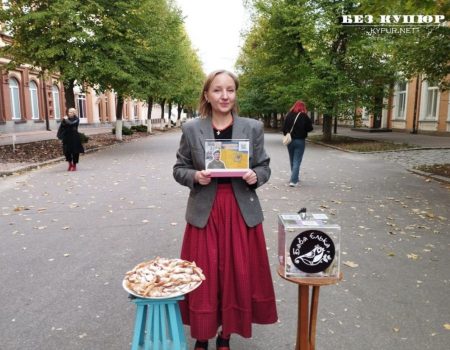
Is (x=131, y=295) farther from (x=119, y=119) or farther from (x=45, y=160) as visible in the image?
(x=119, y=119)

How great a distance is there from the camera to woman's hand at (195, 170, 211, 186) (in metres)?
2.55

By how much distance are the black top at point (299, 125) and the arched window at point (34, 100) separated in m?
29.6

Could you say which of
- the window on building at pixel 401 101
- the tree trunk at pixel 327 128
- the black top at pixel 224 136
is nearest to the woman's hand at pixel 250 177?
the black top at pixel 224 136

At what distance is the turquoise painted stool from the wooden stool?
70cm

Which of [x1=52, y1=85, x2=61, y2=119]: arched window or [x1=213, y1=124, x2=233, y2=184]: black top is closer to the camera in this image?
[x1=213, y1=124, x2=233, y2=184]: black top

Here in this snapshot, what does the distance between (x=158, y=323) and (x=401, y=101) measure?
35.5 meters

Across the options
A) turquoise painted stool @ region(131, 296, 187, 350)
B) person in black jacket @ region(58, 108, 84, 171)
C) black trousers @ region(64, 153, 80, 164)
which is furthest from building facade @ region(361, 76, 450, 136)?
turquoise painted stool @ region(131, 296, 187, 350)

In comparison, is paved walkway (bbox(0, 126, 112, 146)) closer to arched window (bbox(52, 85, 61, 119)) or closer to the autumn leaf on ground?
arched window (bbox(52, 85, 61, 119))

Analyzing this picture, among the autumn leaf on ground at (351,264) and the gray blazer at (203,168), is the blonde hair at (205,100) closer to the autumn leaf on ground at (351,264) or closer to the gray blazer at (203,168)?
the gray blazer at (203,168)

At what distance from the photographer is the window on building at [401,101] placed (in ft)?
108

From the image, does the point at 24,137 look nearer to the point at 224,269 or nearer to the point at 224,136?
the point at 224,136

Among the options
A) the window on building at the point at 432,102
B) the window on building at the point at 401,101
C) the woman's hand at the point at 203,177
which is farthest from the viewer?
the window on building at the point at 401,101

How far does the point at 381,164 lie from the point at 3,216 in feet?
38.5

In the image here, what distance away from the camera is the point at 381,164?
14.1m
